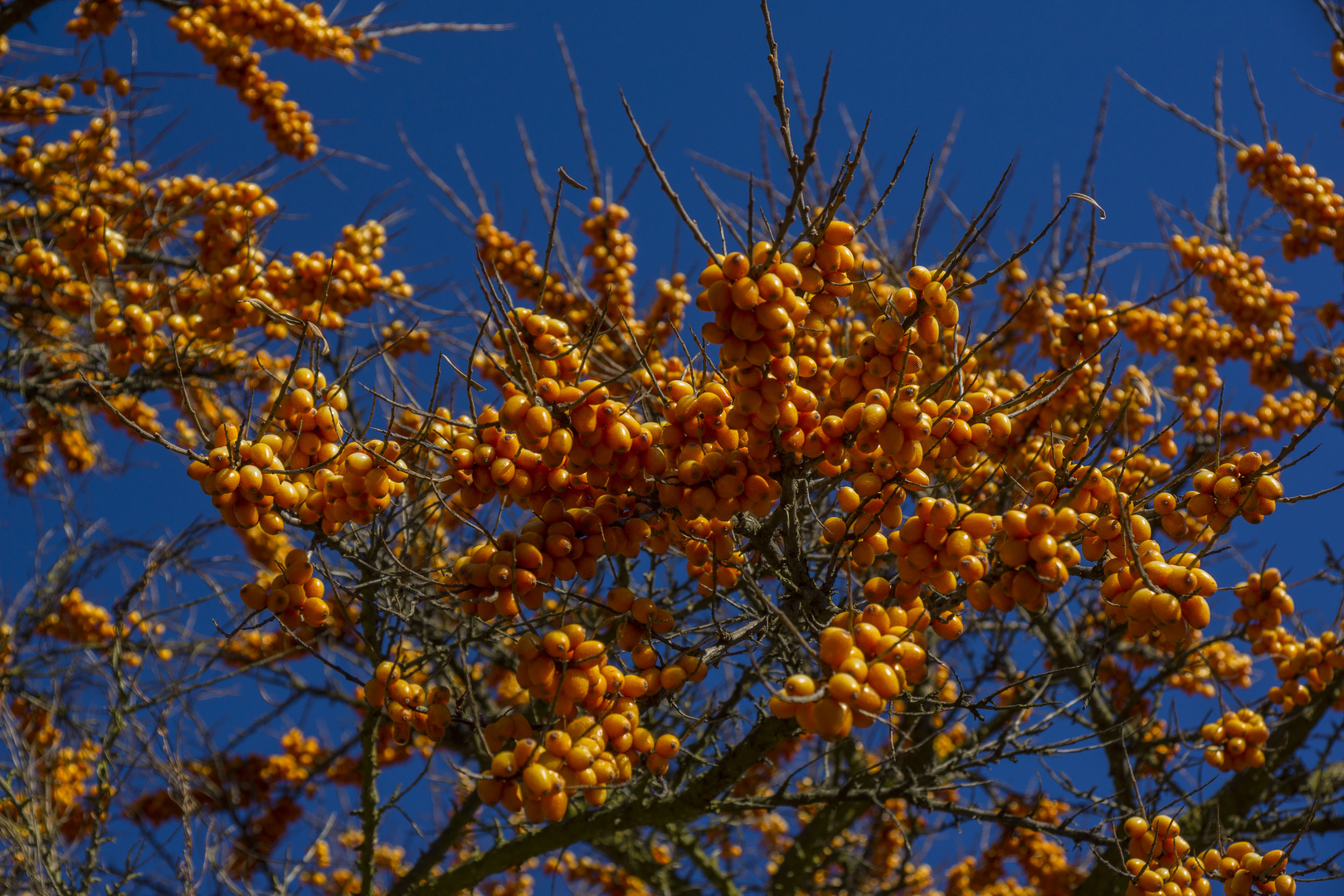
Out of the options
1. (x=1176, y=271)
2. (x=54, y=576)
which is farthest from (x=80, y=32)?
(x=1176, y=271)

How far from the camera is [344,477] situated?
2352mm

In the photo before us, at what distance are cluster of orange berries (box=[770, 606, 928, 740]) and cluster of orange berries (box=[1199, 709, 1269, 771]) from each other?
8.74ft

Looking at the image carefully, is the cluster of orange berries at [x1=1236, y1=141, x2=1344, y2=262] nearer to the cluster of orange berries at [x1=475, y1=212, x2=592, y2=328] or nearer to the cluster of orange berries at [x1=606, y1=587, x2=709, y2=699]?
the cluster of orange berries at [x1=475, y1=212, x2=592, y2=328]

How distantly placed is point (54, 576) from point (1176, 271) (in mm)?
8201

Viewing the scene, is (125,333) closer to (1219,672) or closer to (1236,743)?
(1236,743)

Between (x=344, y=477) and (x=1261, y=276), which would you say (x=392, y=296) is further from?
(x=1261, y=276)

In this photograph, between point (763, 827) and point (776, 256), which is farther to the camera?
point (763, 827)

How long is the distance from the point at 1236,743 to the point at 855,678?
2.98 m

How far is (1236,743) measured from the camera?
3770mm

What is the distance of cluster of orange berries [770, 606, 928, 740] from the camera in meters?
1.79

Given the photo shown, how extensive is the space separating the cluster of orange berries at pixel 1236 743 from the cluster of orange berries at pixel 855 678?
2663 mm

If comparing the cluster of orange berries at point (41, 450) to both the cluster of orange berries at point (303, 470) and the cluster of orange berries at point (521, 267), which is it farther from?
the cluster of orange berries at point (303, 470)

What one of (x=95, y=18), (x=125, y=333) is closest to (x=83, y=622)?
(x=125, y=333)

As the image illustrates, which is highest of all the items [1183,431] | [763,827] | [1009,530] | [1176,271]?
[1176,271]
